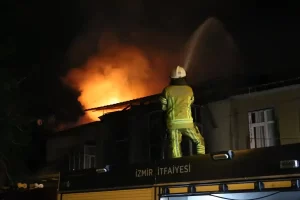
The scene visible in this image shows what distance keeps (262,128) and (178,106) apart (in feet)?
27.2

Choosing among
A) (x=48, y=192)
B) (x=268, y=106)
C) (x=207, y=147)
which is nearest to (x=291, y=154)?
(x=48, y=192)

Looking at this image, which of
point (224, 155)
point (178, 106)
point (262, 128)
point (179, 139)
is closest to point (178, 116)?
point (178, 106)

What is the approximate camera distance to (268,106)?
14938 millimetres

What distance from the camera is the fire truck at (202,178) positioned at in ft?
16.4

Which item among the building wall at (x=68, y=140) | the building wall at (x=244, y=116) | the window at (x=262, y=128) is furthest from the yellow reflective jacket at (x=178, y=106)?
the building wall at (x=68, y=140)

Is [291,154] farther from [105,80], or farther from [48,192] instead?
[105,80]

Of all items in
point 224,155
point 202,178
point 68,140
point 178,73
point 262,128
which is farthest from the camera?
point 68,140

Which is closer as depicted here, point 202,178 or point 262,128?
point 202,178

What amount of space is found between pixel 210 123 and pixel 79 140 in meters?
8.50

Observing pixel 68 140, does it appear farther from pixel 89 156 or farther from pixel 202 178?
pixel 202 178

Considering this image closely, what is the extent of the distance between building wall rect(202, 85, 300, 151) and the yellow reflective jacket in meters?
7.44

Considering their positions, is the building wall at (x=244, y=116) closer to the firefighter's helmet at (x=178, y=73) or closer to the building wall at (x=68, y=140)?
the building wall at (x=68, y=140)

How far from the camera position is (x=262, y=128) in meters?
15.2

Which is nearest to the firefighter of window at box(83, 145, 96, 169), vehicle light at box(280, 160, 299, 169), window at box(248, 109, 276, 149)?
vehicle light at box(280, 160, 299, 169)
